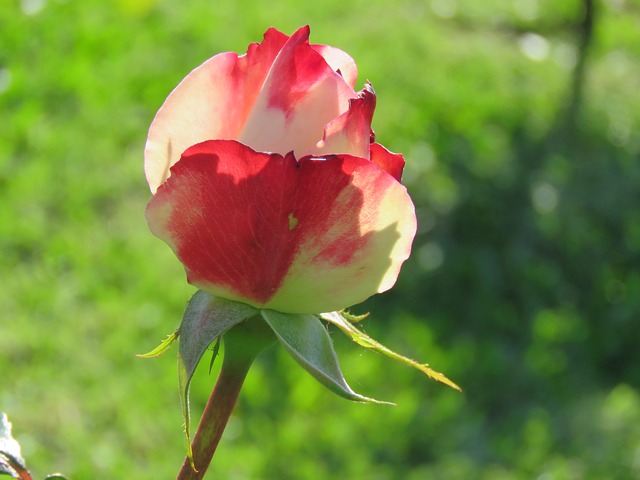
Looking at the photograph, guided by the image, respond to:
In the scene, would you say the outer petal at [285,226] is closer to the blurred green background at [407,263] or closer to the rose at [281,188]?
the rose at [281,188]

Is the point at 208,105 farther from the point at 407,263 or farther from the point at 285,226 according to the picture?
the point at 407,263

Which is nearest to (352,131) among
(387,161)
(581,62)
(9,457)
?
(387,161)

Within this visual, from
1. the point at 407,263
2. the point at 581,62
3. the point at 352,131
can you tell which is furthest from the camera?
the point at 581,62

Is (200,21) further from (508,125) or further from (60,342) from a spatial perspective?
(60,342)

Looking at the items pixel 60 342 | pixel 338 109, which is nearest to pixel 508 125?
pixel 60 342

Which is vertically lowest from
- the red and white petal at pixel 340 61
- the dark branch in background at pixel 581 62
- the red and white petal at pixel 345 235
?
the dark branch in background at pixel 581 62

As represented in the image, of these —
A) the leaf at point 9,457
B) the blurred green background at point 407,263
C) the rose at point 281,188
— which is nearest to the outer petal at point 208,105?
the rose at point 281,188
